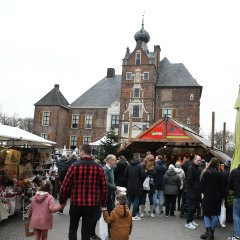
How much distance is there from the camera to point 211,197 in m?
7.81

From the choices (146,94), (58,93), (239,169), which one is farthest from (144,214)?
(58,93)

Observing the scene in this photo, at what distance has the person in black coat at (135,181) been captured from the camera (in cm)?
962

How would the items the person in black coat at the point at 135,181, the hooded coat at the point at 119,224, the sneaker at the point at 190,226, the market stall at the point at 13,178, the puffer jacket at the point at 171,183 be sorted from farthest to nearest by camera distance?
the puffer jacket at the point at 171,183 < the person in black coat at the point at 135,181 < the market stall at the point at 13,178 < the sneaker at the point at 190,226 < the hooded coat at the point at 119,224

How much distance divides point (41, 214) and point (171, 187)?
504 centimetres

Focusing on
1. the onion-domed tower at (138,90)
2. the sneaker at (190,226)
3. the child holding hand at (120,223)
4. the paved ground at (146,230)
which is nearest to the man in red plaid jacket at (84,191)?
the child holding hand at (120,223)

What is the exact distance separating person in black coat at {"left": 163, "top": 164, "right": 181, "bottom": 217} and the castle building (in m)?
32.2

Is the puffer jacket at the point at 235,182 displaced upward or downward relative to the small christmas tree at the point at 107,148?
downward

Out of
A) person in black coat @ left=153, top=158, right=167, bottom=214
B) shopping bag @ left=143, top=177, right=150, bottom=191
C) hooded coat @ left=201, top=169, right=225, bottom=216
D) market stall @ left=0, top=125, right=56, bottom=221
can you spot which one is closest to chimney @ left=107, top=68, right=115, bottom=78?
market stall @ left=0, top=125, right=56, bottom=221

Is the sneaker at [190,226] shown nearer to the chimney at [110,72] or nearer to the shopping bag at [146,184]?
the shopping bag at [146,184]

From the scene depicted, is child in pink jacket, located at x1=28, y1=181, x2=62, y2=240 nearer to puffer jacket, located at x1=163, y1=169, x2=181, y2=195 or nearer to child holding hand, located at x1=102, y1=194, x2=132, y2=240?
child holding hand, located at x1=102, y1=194, x2=132, y2=240

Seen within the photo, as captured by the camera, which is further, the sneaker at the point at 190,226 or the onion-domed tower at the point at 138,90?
the onion-domed tower at the point at 138,90

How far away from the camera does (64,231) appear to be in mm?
8117

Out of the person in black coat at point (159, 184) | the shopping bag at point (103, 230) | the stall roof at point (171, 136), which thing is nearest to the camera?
the shopping bag at point (103, 230)

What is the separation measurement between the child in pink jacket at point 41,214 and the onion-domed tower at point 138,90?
39773 millimetres
